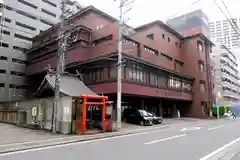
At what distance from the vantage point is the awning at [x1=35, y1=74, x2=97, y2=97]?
65.8 feet

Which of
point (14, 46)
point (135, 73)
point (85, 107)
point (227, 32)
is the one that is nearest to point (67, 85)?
point (85, 107)

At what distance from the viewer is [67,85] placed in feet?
71.4

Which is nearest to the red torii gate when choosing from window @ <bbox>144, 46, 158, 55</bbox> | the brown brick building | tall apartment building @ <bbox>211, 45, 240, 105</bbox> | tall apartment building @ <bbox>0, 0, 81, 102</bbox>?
A: the brown brick building

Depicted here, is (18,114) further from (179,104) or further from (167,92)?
(179,104)

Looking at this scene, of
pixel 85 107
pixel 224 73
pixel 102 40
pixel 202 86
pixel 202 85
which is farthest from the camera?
pixel 224 73

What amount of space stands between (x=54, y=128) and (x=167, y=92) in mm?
20359

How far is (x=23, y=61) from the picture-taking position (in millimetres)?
48969

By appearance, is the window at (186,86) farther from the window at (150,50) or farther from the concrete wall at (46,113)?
the concrete wall at (46,113)

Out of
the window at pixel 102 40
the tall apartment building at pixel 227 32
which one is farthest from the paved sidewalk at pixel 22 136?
the window at pixel 102 40

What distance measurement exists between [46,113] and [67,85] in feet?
13.8

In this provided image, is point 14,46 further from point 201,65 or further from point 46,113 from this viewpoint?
point 201,65

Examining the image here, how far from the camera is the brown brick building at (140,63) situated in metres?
27.0

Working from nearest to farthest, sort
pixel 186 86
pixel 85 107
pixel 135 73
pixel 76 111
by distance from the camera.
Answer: pixel 85 107 → pixel 76 111 → pixel 135 73 → pixel 186 86

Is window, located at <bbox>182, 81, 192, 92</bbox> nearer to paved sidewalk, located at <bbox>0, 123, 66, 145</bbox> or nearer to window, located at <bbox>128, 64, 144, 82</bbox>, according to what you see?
window, located at <bbox>128, 64, 144, 82</bbox>
